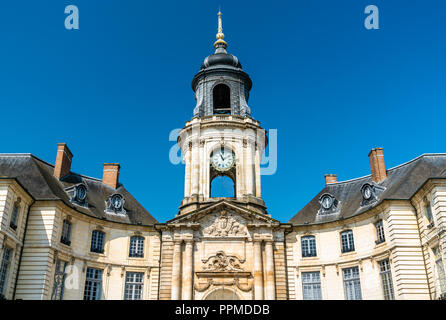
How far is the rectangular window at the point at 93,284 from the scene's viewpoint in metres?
22.7

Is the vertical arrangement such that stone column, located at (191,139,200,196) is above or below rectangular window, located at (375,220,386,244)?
above

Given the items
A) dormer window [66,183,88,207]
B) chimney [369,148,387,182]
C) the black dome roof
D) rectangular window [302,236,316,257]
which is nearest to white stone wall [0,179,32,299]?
dormer window [66,183,88,207]

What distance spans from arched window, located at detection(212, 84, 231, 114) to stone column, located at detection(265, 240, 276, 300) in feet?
34.1

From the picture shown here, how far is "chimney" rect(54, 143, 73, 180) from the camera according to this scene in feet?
84.2

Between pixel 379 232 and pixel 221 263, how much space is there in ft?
26.9

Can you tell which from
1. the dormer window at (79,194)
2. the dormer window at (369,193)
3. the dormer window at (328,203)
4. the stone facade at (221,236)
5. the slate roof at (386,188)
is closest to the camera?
the stone facade at (221,236)

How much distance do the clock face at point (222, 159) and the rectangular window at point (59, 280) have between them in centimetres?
1036

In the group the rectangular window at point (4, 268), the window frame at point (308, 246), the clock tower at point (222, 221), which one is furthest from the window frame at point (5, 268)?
the window frame at point (308, 246)

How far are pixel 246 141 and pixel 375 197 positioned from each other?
8.25m

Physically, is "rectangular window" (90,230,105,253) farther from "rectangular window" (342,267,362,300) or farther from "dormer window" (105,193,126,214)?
"rectangular window" (342,267,362,300)

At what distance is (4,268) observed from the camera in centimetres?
1961

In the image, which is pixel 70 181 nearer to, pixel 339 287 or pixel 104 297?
pixel 104 297

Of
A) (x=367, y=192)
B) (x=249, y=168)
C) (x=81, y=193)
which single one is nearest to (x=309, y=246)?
(x=367, y=192)

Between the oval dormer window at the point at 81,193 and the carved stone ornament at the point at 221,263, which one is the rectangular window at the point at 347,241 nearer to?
the carved stone ornament at the point at 221,263
